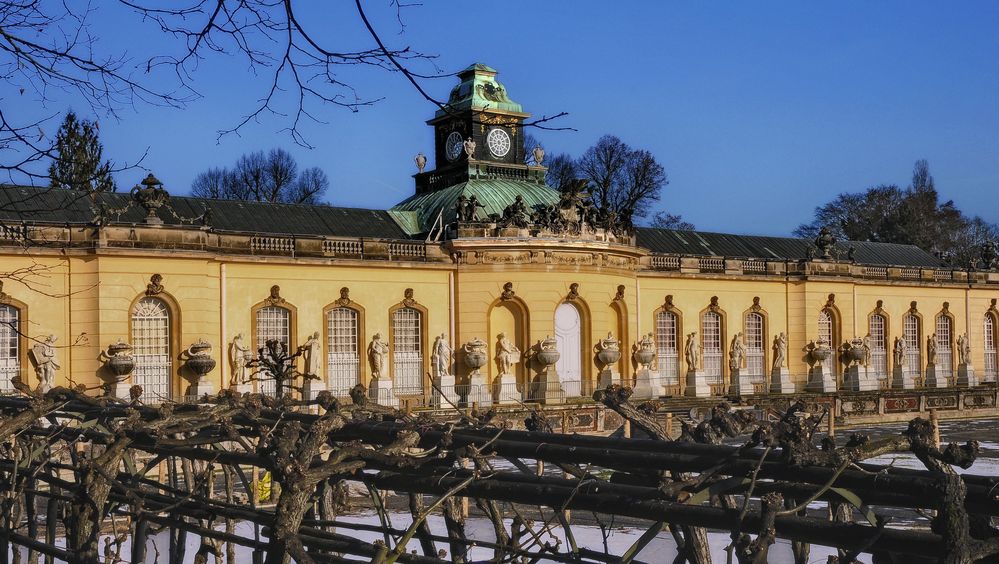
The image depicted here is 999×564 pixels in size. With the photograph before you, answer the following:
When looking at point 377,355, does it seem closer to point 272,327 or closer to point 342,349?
point 342,349

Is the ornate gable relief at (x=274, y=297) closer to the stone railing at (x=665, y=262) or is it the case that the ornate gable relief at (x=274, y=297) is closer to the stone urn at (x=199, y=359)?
the stone urn at (x=199, y=359)

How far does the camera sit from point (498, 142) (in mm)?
39188

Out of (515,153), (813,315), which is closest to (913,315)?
(813,315)

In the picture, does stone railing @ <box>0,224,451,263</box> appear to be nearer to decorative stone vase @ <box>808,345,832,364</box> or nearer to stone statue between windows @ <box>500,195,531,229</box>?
stone statue between windows @ <box>500,195,531,229</box>

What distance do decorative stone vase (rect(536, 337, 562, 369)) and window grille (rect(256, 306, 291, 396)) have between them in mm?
6665

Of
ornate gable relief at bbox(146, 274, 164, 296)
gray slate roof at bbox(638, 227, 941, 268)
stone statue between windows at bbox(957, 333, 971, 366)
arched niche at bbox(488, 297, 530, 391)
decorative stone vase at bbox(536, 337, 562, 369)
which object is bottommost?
stone statue between windows at bbox(957, 333, 971, 366)

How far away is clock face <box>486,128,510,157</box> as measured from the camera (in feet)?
128

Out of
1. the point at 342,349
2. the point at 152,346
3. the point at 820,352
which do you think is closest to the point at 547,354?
the point at 342,349

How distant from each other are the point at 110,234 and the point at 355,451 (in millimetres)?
24506

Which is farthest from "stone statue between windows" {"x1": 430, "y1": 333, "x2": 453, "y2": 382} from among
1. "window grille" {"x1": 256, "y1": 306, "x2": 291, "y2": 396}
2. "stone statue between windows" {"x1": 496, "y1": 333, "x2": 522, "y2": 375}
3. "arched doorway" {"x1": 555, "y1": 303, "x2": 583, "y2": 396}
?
"window grille" {"x1": 256, "y1": 306, "x2": 291, "y2": 396}

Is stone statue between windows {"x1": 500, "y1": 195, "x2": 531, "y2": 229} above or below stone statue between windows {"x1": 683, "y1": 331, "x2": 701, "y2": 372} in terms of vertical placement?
above

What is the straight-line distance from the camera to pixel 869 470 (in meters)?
3.93

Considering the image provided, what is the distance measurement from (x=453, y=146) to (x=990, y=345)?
23.5 meters

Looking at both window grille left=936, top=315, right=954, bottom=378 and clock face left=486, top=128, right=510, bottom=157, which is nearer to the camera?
clock face left=486, top=128, right=510, bottom=157
